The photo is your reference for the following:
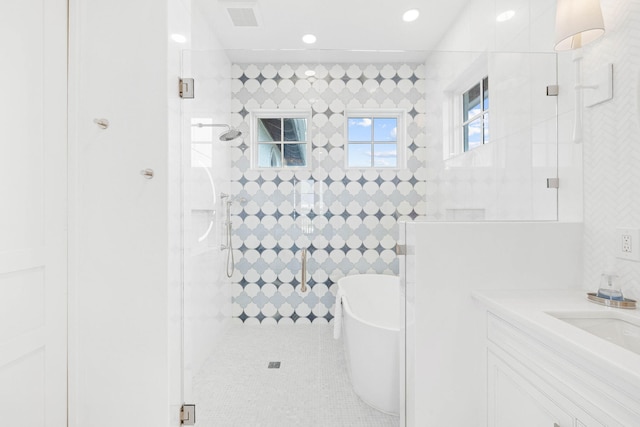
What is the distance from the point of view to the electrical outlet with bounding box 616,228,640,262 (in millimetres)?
1156

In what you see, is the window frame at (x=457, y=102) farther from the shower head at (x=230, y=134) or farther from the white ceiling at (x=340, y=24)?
the shower head at (x=230, y=134)

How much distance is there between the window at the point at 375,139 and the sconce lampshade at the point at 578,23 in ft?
2.30

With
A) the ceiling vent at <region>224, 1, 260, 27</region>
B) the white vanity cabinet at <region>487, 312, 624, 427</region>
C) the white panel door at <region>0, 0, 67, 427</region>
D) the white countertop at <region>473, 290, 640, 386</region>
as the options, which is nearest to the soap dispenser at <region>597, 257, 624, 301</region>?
the white countertop at <region>473, 290, 640, 386</region>

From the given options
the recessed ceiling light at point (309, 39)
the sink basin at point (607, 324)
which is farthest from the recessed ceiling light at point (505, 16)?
the sink basin at point (607, 324)

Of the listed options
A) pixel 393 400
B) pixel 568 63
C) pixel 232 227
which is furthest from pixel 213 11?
pixel 393 400

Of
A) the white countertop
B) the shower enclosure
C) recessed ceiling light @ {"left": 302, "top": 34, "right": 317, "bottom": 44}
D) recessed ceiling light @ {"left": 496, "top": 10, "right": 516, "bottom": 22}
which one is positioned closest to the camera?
the white countertop

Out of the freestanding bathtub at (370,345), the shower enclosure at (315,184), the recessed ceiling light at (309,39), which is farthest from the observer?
the recessed ceiling light at (309,39)

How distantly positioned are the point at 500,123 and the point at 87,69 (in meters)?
1.98

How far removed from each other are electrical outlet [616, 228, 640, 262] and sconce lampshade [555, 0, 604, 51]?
0.73 metres

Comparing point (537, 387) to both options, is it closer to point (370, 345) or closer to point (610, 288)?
point (610, 288)

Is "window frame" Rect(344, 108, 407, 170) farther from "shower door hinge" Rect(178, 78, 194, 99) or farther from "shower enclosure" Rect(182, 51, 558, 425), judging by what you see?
"shower door hinge" Rect(178, 78, 194, 99)

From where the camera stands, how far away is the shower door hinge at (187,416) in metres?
1.54

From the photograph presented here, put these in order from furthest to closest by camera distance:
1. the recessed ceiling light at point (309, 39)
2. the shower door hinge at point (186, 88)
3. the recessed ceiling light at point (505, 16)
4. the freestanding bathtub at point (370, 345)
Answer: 1. the recessed ceiling light at point (309, 39)
2. the recessed ceiling light at point (505, 16)
3. the freestanding bathtub at point (370, 345)
4. the shower door hinge at point (186, 88)

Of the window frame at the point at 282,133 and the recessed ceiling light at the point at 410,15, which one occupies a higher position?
the recessed ceiling light at the point at 410,15
